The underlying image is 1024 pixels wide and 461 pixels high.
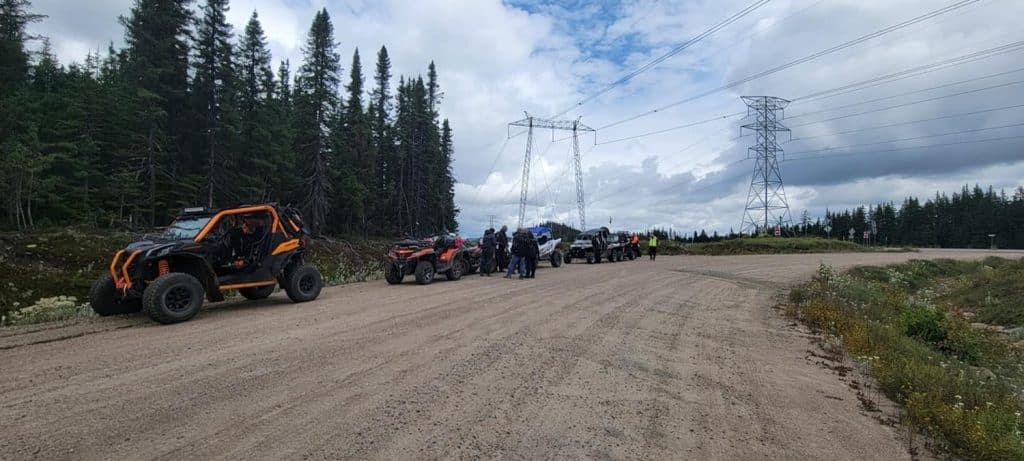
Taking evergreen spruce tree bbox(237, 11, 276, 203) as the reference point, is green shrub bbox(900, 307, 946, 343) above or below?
below

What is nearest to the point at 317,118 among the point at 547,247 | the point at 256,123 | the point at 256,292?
the point at 256,123

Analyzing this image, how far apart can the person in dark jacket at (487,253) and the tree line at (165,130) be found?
74.4 feet

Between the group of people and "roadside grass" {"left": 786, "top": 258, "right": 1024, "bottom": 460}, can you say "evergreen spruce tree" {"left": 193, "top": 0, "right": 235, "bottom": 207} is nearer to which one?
the group of people

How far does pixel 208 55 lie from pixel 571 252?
27899 mm

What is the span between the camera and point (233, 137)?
124 ft

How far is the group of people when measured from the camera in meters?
→ 18.3

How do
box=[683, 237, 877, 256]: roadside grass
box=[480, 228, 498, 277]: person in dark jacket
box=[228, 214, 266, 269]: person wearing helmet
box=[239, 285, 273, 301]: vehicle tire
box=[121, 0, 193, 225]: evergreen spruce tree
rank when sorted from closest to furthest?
box=[228, 214, 266, 269]: person wearing helmet < box=[239, 285, 273, 301]: vehicle tire < box=[480, 228, 498, 277]: person in dark jacket < box=[121, 0, 193, 225]: evergreen spruce tree < box=[683, 237, 877, 256]: roadside grass

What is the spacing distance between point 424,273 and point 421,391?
11.0 m

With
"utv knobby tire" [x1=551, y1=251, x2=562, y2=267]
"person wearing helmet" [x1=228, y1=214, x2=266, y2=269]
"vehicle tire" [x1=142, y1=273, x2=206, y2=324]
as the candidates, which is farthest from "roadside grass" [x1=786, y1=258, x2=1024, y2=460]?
"utv knobby tire" [x1=551, y1=251, x2=562, y2=267]

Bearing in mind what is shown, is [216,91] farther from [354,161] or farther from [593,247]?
[593,247]

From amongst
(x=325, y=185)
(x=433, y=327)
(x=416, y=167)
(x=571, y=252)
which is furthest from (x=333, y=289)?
(x=416, y=167)

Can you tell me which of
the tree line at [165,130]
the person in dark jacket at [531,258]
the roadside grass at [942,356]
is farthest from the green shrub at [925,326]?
the tree line at [165,130]

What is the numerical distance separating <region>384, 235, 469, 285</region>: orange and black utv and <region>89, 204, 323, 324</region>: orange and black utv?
4.11m

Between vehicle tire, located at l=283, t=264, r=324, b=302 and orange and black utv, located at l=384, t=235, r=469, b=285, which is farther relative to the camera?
orange and black utv, located at l=384, t=235, r=469, b=285
